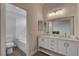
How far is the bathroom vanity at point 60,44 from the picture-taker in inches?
53.6

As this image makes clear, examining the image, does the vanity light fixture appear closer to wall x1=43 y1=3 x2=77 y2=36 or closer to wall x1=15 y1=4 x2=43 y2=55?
wall x1=43 y1=3 x2=77 y2=36

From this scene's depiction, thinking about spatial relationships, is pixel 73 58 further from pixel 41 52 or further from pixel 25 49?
pixel 25 49

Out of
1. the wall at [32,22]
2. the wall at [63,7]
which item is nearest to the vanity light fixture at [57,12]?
the wall at [63,7]

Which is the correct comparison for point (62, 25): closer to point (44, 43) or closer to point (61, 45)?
point (61, 45)

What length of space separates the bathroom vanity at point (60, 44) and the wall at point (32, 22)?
12 cm

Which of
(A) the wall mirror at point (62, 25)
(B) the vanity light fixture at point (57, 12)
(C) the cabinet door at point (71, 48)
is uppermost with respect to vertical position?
(B) the vanity light fixture at point (57, 12)

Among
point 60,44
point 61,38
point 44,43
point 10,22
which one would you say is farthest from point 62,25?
point 10,22

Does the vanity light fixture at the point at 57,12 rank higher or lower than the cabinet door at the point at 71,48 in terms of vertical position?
higher

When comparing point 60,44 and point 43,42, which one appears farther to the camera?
point 43,42

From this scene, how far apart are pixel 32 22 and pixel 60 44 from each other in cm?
62

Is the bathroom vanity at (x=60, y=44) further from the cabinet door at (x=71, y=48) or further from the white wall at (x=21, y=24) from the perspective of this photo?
the white wall at (x=21, y=24)

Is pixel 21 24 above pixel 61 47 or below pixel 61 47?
above

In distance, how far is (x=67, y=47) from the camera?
140 centimetres

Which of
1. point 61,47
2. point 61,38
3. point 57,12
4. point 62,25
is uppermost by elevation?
point 57,12
